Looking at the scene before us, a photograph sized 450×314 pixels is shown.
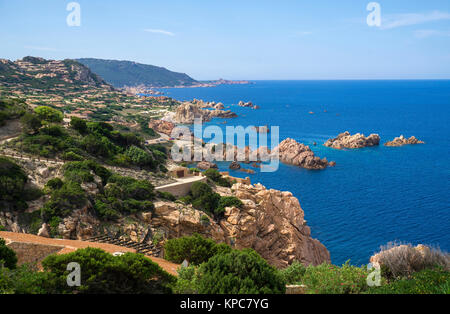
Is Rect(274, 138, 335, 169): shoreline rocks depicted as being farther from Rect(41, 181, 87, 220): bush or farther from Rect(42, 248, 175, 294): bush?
Rect(42, 248, 175, 294): bush

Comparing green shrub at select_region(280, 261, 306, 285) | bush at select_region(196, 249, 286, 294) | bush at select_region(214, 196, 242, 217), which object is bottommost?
bush at select_region(214, 196, 242, 217)

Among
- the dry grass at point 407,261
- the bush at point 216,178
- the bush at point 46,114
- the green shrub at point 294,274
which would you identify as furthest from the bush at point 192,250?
the bush at point 46,114

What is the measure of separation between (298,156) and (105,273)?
55750 mm

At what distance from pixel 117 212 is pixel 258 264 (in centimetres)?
1340

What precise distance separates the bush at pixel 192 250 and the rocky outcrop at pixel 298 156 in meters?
46.8

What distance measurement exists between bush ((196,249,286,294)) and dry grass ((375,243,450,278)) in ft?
22.8

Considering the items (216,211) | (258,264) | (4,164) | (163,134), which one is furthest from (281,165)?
(258,264)

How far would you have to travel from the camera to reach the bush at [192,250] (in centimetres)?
1630

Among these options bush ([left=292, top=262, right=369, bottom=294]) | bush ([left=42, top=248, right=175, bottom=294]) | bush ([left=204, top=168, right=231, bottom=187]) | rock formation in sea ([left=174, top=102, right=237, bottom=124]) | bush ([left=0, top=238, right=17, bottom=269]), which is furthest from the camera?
rock formation in sea ([left=174, top=102, right=237, bottom=124])

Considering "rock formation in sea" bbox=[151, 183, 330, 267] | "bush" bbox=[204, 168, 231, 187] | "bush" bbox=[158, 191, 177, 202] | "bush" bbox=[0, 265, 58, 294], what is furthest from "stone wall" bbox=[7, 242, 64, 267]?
"bush" bbox=[204, 168, 231, 187]

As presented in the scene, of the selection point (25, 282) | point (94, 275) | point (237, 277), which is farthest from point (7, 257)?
point (237, 277)

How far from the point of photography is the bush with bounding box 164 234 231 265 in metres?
16.3

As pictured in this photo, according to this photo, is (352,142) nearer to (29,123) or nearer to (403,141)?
(403,141)
